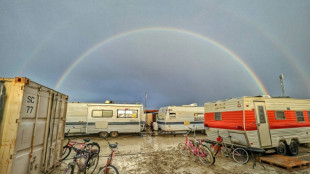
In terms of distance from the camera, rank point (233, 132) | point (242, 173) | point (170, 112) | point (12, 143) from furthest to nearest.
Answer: point (170, 112)
point (233, 132)
point (242, 173)
point (12, 143)

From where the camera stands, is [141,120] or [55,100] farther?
[141,120]

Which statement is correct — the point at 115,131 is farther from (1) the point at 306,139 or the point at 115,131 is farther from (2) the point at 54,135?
(1) the point at 306,139

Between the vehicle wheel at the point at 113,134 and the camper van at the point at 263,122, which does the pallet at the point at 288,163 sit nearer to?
the camper van at the point at 263,122

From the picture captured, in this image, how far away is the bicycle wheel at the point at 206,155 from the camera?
6.60 metres

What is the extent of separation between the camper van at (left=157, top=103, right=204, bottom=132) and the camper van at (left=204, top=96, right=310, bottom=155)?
5.97 metres

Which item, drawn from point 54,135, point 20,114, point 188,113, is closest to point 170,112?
point 188,113

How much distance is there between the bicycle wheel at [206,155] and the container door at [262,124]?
2.64m

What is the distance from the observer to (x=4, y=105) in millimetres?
3572

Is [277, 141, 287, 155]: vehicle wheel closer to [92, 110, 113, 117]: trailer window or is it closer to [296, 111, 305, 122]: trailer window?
[296, 111, 305, 122]: trailer window

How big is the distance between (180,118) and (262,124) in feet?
28.3

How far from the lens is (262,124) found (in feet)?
24.3

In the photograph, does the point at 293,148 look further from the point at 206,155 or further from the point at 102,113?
the point at 102,113

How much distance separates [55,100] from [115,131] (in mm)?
9258

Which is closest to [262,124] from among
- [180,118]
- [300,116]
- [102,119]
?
[300,116]
